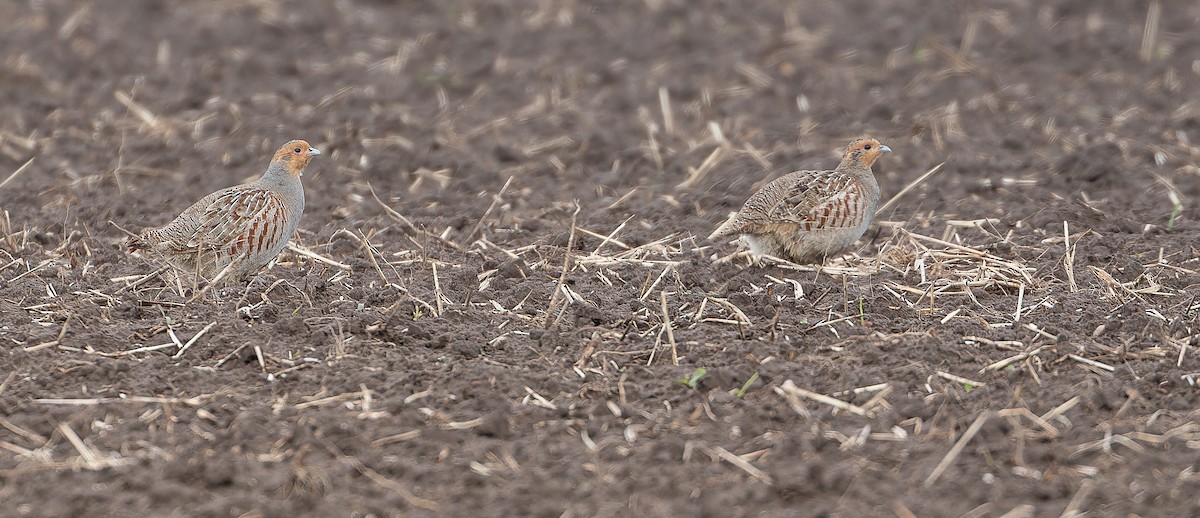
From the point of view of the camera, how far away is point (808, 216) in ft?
21.6

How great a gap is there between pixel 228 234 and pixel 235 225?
0.05 metres

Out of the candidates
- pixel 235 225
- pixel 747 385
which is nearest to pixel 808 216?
pixel 747 385

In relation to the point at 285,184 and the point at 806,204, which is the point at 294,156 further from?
the point at 806,204

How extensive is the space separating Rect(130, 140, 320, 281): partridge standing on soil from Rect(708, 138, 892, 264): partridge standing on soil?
6.93ft

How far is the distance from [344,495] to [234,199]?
244 cm

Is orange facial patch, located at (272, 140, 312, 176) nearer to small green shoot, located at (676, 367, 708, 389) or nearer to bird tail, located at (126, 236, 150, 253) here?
bird tail, located at (126, 236, 150, 253)

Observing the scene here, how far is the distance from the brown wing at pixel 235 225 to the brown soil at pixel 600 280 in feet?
0.67

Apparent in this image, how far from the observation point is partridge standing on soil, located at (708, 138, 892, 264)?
21.6 feet

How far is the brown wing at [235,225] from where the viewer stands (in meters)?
6.26

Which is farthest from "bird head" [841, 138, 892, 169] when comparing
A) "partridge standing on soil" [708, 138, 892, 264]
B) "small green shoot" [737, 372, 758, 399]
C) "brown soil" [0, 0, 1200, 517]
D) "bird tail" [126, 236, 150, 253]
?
"bird tail" [126, 236, 150, 253]

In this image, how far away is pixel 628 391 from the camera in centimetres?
514

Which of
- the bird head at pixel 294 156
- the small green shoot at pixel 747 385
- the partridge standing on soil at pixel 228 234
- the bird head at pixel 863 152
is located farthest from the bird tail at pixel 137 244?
the bird head at pixel 863 152

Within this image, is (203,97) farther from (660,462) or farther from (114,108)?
(660,462)

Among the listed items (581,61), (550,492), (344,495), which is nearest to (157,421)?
(344,495)
